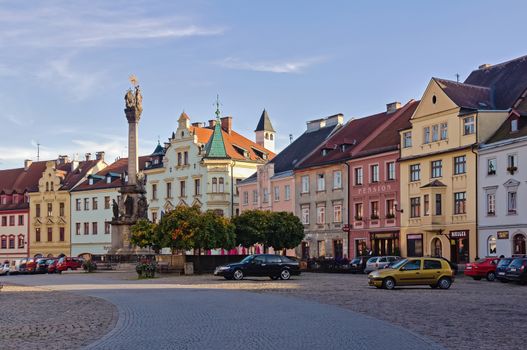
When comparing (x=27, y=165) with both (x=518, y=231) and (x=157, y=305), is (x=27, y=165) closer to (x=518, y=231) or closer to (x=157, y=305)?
(x=518, y=231)

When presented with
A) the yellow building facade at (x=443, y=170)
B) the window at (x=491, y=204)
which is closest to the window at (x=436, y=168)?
the yellow building facade at (x=443, y=170)

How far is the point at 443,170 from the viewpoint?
58.2 metres

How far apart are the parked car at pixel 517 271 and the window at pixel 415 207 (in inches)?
731

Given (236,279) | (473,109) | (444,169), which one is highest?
(473,109)

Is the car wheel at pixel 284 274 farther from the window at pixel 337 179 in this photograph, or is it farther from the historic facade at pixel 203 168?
the historic facade at pixel 203 168

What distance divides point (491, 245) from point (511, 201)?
11.1ft

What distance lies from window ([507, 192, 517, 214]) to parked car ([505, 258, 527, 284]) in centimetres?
1101

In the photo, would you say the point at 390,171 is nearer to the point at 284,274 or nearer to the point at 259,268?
the point at 284,274

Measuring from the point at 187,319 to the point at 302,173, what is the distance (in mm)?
54652

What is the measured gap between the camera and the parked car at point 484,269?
148 feet

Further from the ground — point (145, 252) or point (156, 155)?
point (156, 155)

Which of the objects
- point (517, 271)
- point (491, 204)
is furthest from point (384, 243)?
point (517, 271)

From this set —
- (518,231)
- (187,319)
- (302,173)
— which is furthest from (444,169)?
(187,319)

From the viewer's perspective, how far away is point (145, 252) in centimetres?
6400
